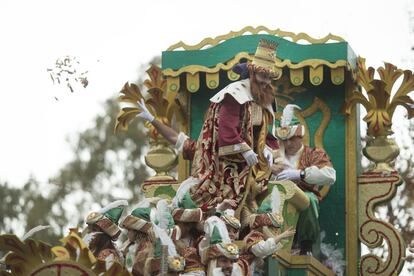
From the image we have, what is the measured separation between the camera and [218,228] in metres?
13.2

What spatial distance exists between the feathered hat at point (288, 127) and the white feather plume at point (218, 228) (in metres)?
2.41

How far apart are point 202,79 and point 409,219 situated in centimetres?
658

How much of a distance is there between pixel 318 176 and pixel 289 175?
0.90 feet

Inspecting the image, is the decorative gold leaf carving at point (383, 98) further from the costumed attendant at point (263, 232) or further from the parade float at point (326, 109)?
the costumed attendant at point (263, 232)

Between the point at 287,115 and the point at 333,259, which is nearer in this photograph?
the point at 287,115

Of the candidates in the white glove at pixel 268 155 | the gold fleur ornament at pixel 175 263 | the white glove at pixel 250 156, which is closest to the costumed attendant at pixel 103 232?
the gold fleur ornament at pixel 175 263

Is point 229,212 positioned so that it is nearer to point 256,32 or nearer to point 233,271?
point 233,271

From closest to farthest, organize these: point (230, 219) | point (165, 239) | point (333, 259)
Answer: point (165, 239), point (230, 219), point (333, 259)

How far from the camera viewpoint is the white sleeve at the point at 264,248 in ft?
44.2

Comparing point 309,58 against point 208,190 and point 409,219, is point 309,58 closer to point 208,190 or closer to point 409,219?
point 208,190

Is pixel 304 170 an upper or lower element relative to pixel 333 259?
upper

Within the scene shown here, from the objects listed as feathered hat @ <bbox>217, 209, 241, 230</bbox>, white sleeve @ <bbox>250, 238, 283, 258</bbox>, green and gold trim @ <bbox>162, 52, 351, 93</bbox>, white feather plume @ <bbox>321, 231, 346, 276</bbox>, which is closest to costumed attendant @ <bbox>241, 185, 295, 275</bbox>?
white sleeve @ <bbox>250, 238, 283, 258</bbox>

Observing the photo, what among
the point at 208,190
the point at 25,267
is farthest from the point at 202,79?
the point at 25,267

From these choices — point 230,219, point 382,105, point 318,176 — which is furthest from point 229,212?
point 382,105
